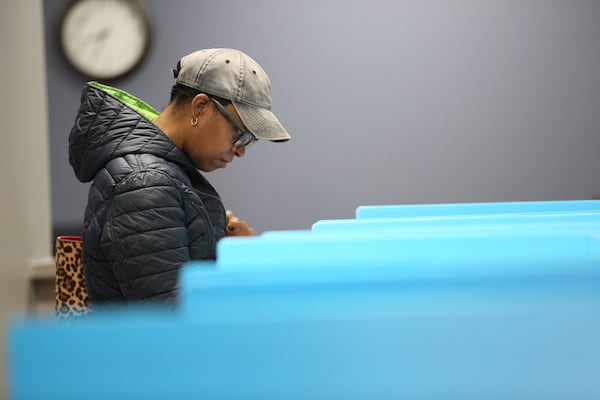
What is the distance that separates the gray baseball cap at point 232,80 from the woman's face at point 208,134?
21 mm

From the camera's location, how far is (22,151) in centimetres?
264

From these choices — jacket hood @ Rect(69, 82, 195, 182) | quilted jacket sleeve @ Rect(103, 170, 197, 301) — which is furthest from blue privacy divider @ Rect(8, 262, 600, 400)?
jacket hood @ Rect(69, 82, 195, 182)

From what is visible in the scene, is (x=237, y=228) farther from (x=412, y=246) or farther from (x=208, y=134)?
(x=412, y=246)

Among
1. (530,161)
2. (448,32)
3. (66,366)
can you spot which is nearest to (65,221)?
(448,32)

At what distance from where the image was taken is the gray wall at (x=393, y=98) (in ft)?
9.96

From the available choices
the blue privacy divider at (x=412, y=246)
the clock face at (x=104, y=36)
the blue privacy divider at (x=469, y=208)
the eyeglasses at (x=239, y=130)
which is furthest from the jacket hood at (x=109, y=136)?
the clock face at (x=104, y=36)

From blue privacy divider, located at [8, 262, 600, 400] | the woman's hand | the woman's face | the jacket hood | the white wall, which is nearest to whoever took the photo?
blue privacy divider, located at [8, 262, 600, 400]

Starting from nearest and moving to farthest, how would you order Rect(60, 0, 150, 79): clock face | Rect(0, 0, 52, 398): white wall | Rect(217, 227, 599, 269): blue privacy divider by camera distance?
Rect(217, 227, 599, 269): blue privacy divider → Rect(0, 0, 52, 398): white wall → Rect(60, 0, 150, 79): clock face

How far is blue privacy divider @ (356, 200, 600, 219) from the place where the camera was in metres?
1.22

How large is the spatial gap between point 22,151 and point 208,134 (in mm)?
1526

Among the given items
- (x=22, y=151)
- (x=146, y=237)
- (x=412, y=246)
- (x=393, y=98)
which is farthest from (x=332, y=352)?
(x=393, y=98)

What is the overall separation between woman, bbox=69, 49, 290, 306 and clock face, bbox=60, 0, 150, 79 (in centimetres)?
159

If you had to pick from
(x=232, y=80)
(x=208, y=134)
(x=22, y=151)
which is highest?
(x=232, y=80)

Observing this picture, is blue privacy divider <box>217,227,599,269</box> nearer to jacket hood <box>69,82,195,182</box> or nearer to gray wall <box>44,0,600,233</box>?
jacket hood <box>69,82,195,182</box>
